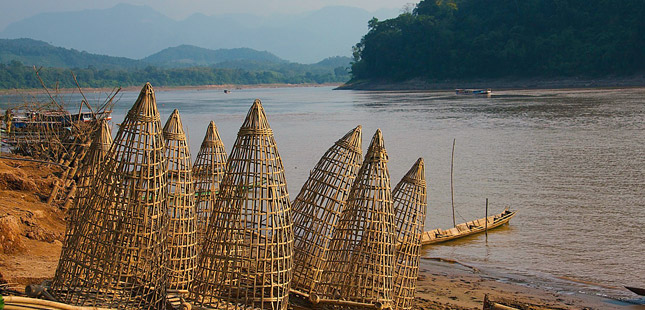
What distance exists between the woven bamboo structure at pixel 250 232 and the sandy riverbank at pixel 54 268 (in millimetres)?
2814

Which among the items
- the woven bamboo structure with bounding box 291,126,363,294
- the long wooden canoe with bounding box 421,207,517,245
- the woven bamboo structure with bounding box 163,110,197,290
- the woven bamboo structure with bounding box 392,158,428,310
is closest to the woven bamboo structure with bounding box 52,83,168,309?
the woven bamboo structure with bounding box 163,110,197,290

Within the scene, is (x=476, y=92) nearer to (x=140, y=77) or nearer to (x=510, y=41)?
(x=510, y=41)

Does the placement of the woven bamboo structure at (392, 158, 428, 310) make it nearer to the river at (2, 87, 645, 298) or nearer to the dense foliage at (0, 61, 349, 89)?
the river at (2, 87, 645, 298)

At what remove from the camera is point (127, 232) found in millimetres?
8000

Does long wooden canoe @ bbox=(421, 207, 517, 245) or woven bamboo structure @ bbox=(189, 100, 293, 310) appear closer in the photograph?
woven bamboo structure @ bbox=(189, 100, 293, 310)

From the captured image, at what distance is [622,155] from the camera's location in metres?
28.2

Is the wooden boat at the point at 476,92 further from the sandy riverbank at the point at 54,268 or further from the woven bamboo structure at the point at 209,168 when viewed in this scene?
the woven bamboo structure at the point at 209,168

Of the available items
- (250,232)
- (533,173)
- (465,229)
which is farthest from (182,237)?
(533,173)

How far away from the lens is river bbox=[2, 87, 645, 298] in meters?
15.4

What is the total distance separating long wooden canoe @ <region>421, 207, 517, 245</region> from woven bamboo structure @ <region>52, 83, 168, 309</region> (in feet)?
28.3

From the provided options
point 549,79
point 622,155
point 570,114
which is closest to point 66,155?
point 622,155

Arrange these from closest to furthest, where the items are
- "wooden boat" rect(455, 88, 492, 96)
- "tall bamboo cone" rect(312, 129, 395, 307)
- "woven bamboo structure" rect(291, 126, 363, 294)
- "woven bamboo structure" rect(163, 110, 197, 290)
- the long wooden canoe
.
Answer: "tall bamboo cone" rect(312, 129, 395, 307) < "woven bamboo structure" rect(163, 110, 197, 290) < "woven bamboo structure" rect(291, 126, 363, 294) < the long wooden canoe < "wooden boat" rect(455, 88, 492, 96)

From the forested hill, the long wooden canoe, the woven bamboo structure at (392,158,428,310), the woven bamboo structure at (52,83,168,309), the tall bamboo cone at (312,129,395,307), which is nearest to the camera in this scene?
the woven bamboo structure at (52,83,168,309)

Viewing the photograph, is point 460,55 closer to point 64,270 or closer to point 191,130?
point 191,130
